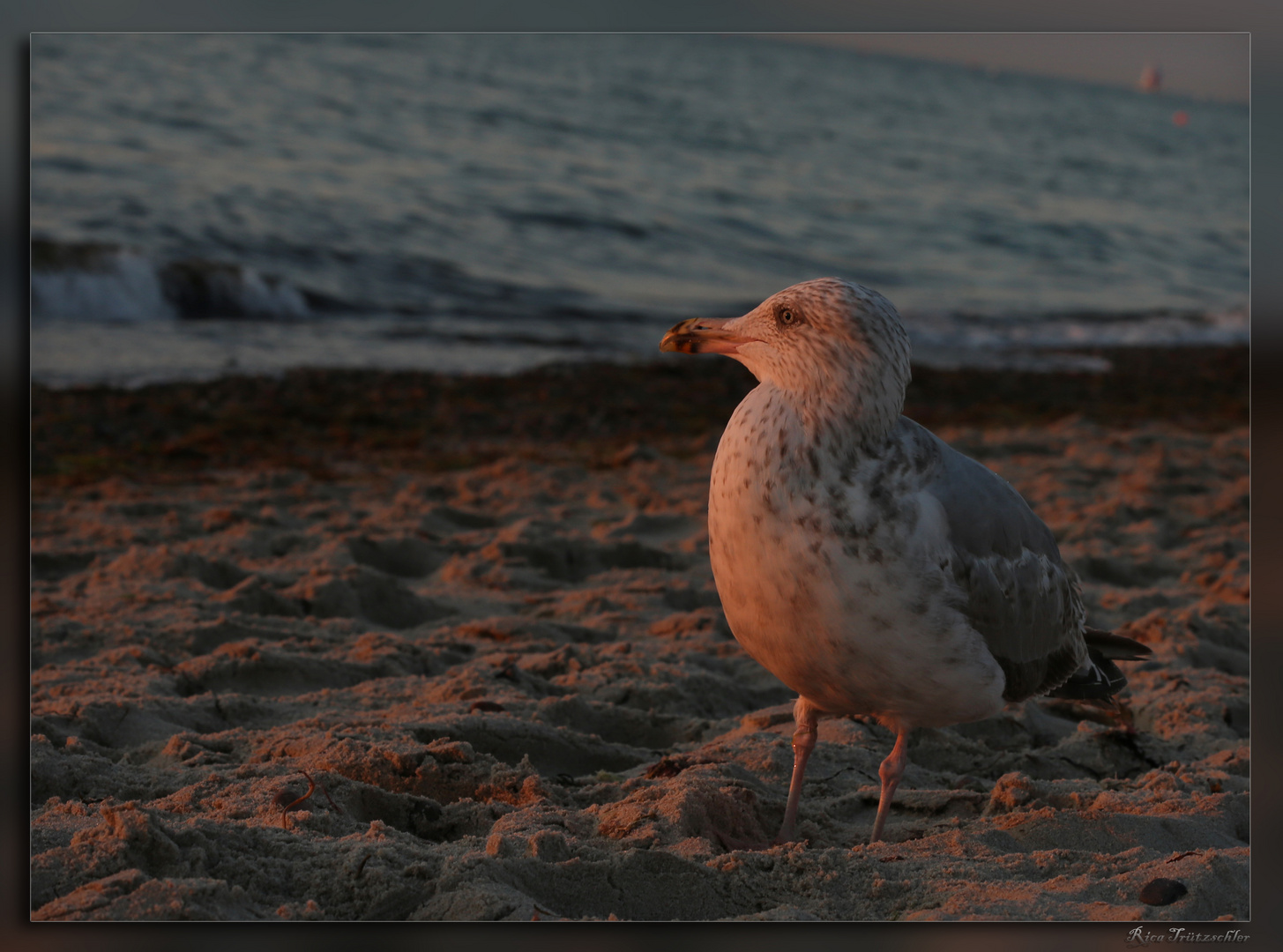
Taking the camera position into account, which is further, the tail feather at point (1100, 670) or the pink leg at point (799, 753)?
the tail feather at point (1100, 670)

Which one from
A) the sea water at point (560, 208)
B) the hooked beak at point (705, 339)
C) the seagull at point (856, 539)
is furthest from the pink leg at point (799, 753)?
the sea water at point (560, 208)

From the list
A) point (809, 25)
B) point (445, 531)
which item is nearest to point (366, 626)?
point (445, 531)

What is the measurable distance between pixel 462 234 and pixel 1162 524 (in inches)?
277

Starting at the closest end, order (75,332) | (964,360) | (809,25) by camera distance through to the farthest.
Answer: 1. (809,25)
2. (75,332)
3. (964,360)

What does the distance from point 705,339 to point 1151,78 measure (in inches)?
82.8

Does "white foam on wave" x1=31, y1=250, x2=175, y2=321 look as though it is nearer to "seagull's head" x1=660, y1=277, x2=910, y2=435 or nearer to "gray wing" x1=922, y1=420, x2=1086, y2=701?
"seagull's head" x1=660, y1=277, x2=910, y2=435

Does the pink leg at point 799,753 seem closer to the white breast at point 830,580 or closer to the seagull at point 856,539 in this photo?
the seagull at point 856,539

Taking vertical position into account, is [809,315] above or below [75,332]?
above

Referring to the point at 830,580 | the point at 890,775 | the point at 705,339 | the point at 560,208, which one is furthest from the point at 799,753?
the point at 560,208

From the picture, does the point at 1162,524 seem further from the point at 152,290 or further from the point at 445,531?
the point at 152,290

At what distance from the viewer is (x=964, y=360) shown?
10.1 meters

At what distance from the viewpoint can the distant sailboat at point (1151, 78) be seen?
11.5 feet

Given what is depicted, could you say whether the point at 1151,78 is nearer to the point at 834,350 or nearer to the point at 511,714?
the point at 834,350

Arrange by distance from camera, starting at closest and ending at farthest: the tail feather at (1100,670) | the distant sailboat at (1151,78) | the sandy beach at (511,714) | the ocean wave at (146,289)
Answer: the sandy beach at (511,714) → the tail feather at (1100,670) → the distant sailboat at (1151,78) → the ocean wave at (146,289)
